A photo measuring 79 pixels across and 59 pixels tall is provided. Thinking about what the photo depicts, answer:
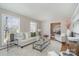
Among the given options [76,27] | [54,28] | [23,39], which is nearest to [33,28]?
[23,39]

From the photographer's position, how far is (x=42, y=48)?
1914 mm

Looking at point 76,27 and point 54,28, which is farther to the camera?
point 54,28

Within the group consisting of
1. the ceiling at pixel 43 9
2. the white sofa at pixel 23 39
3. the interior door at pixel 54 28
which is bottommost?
the white sofa at pixel 23 39

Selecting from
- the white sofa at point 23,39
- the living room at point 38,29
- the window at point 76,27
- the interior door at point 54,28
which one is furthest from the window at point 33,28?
the window at point 76,27

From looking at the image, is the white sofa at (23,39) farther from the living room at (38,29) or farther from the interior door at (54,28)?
the interior door at (54,28)

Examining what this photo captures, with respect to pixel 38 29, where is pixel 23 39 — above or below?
below

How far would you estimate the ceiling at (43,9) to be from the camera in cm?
175

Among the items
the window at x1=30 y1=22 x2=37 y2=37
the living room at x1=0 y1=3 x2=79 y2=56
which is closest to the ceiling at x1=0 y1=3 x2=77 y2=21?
the living room at x1=0 y1=3 x2=79 y2=56

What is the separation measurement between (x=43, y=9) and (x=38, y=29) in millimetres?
504

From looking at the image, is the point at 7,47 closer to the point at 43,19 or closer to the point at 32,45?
the point at 32,45

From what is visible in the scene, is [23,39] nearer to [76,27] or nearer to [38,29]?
[38,29]

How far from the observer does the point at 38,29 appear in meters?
1.97

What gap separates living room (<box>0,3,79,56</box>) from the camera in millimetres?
1768

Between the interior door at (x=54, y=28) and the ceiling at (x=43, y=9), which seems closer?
the ceiling at (x=43, y=9)
